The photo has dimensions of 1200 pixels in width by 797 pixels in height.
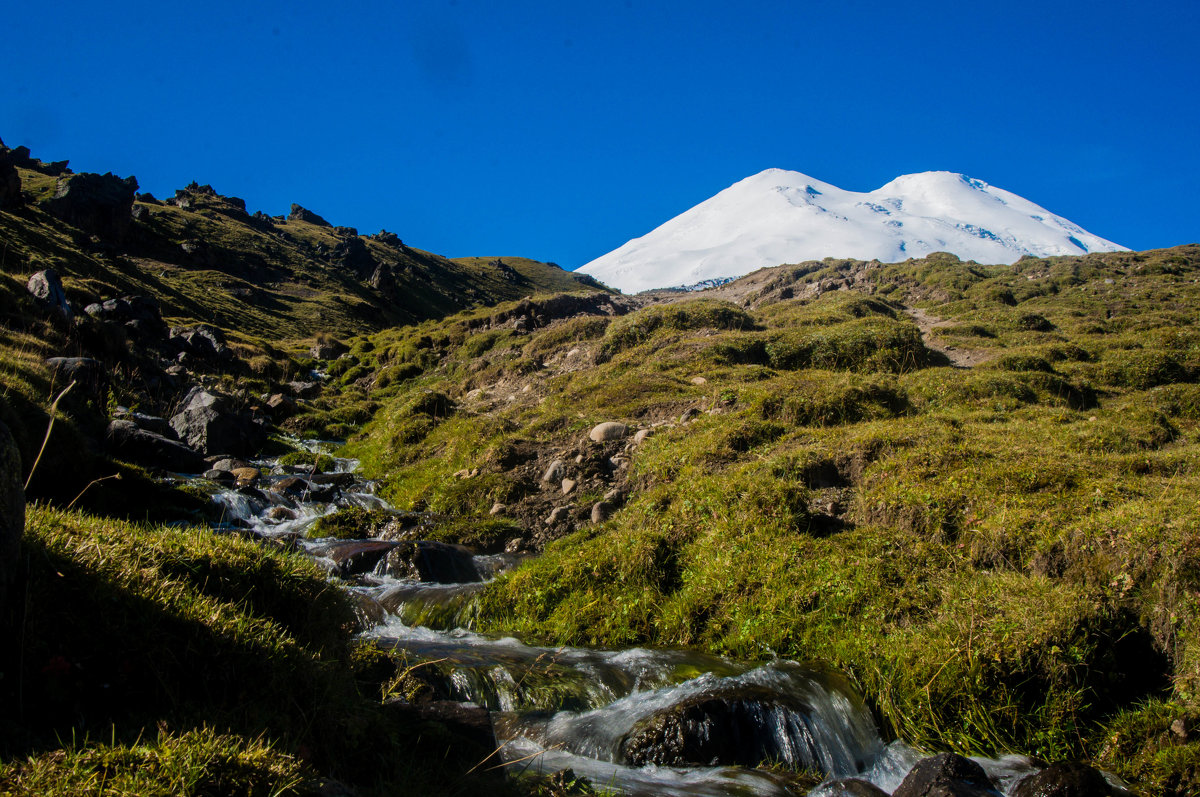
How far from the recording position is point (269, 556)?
16.3 feet

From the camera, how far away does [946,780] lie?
4770 millimetres

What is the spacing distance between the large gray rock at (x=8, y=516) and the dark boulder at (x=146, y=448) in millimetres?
10695

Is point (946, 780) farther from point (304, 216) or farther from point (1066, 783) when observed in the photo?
point (304, 216)

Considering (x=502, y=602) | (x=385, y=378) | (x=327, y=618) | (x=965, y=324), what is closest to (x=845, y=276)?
(x=965, y=324)

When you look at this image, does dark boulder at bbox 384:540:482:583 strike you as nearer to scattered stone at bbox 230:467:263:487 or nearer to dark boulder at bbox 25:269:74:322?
scattered stone at bbox 230:467:263:487

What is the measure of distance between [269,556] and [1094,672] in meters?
7.31

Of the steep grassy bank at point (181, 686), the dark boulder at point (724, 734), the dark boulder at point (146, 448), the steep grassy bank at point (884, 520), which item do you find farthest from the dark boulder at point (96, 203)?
the dark boulder at point (724, 734)

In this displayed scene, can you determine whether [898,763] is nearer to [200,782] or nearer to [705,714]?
[705,714]

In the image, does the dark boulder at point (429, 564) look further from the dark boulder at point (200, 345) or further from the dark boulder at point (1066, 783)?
the dark boulder at point (200, 345)

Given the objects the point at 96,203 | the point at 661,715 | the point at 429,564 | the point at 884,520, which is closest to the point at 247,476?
the point at 429,564

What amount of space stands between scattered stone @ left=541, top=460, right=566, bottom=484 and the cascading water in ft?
15.6

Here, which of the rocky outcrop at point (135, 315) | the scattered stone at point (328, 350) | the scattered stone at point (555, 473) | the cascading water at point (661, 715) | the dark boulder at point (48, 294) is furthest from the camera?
the scattered stone at point (328, 350)

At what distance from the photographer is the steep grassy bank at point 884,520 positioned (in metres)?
5.91

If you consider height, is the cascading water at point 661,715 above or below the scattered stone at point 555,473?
below
